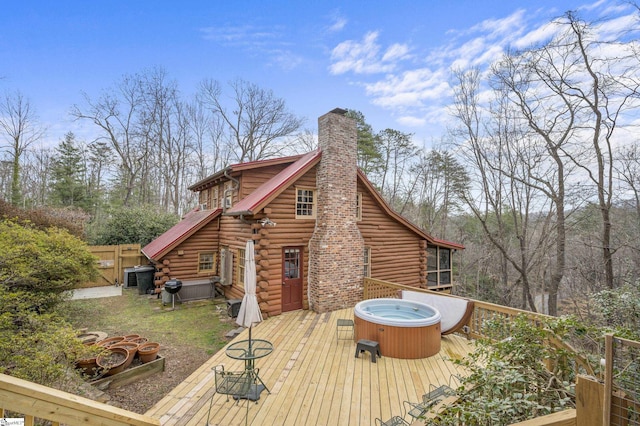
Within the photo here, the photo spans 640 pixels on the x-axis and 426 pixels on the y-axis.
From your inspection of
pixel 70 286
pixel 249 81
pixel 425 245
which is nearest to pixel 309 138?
pixel 249 81

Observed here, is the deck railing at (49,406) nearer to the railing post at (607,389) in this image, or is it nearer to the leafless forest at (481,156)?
the railing post at (607,389)

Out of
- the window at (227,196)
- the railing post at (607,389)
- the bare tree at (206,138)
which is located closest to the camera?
the railing post at (607,389)

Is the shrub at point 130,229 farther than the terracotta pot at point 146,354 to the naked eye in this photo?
Yes

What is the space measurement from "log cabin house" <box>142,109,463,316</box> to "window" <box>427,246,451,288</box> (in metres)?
2.26

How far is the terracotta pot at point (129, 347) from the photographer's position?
5.26m

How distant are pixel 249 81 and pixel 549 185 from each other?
796 inches

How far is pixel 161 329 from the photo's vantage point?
25.5ft

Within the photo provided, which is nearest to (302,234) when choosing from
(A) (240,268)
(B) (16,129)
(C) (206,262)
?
(A) (240,268)

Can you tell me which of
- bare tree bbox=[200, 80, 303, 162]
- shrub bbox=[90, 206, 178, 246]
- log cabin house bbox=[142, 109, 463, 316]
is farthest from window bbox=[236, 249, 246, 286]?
bare tree bbox=[200, 80, 303, 162]

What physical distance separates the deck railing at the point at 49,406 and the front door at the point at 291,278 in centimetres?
730

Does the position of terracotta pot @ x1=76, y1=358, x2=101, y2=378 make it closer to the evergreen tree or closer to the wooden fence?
the wooden fence

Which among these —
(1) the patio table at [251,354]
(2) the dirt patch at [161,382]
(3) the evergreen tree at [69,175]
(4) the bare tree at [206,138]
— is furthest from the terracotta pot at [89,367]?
(3) the evergreen tree at [69,175]

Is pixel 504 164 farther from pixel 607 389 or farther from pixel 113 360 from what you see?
pixel 113 360

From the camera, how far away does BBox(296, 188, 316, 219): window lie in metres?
9.48
